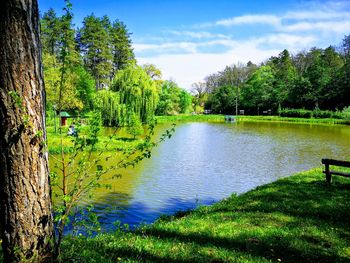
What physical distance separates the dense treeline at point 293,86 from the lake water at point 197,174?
37.0 meters

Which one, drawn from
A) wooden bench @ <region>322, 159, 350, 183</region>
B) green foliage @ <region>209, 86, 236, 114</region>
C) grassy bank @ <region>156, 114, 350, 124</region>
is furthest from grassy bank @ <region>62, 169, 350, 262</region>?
green foliage @ <region>209, 86, 236, 114</region>

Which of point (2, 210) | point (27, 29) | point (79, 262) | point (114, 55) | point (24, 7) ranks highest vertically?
point (114, 55)

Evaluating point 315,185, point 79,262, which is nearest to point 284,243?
point 79,262

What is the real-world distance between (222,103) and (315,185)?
81189 mm

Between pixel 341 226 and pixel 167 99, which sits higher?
pixel 167 99

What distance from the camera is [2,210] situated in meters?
3.24

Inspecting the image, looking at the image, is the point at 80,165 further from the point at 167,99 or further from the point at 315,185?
the point at 167,99

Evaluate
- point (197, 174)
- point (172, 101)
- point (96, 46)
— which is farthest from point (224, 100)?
point (197, 174)

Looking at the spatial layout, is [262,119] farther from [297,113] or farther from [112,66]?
[112,66]

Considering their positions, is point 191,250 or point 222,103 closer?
point 191,250

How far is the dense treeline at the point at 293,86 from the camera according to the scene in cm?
6219

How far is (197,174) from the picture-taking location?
57.1 feet

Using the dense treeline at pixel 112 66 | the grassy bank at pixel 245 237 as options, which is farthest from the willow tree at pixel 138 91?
the grassy bank at pixel 245 237

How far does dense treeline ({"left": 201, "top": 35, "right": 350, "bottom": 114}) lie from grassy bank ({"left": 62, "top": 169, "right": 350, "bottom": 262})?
57.7 meters
